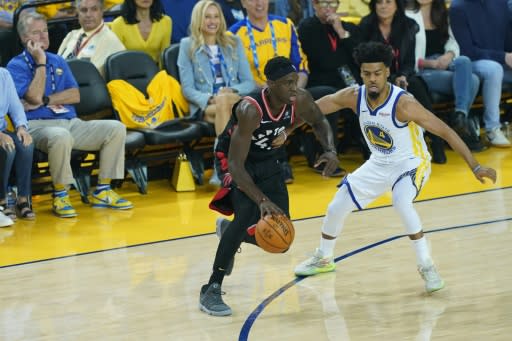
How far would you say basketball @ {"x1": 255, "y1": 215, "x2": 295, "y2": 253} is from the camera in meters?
6.19

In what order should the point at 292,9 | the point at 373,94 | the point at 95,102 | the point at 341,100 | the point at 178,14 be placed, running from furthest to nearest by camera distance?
the point at 292,9 → the point at 178,14 → the point at 95,102 → the point at 341,100 → the point at 373,94

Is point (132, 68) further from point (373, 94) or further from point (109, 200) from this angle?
point (373, 94)

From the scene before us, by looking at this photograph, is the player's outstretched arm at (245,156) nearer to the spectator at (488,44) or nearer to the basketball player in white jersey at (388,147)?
the basketball player in white jersey at (388,147)

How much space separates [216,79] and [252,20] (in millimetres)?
848

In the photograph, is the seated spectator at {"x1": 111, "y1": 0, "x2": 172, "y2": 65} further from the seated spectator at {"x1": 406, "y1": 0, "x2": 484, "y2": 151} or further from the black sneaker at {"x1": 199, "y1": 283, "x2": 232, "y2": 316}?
the black sneaker at {"x1": 199, "y1": 283, "x2": 232, "y2": 316}

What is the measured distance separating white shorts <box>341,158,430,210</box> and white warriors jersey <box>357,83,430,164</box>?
0.14 ft

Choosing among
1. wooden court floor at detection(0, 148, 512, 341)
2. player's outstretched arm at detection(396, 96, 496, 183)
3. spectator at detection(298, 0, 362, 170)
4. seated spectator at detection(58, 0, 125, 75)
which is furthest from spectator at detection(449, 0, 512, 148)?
player's outstretched arm at detection(396, 96, 496, 183)

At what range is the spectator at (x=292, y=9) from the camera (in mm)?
11883

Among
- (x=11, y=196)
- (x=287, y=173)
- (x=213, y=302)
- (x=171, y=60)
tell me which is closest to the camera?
(x=213, y=302)

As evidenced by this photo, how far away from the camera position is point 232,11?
37.4ft

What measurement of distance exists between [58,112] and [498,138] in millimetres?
4707

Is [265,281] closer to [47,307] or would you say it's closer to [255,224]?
[255,224]

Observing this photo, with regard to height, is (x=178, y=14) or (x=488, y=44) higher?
(x=178, y=14)

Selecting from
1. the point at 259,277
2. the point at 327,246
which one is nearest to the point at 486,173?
the point at 327,246
